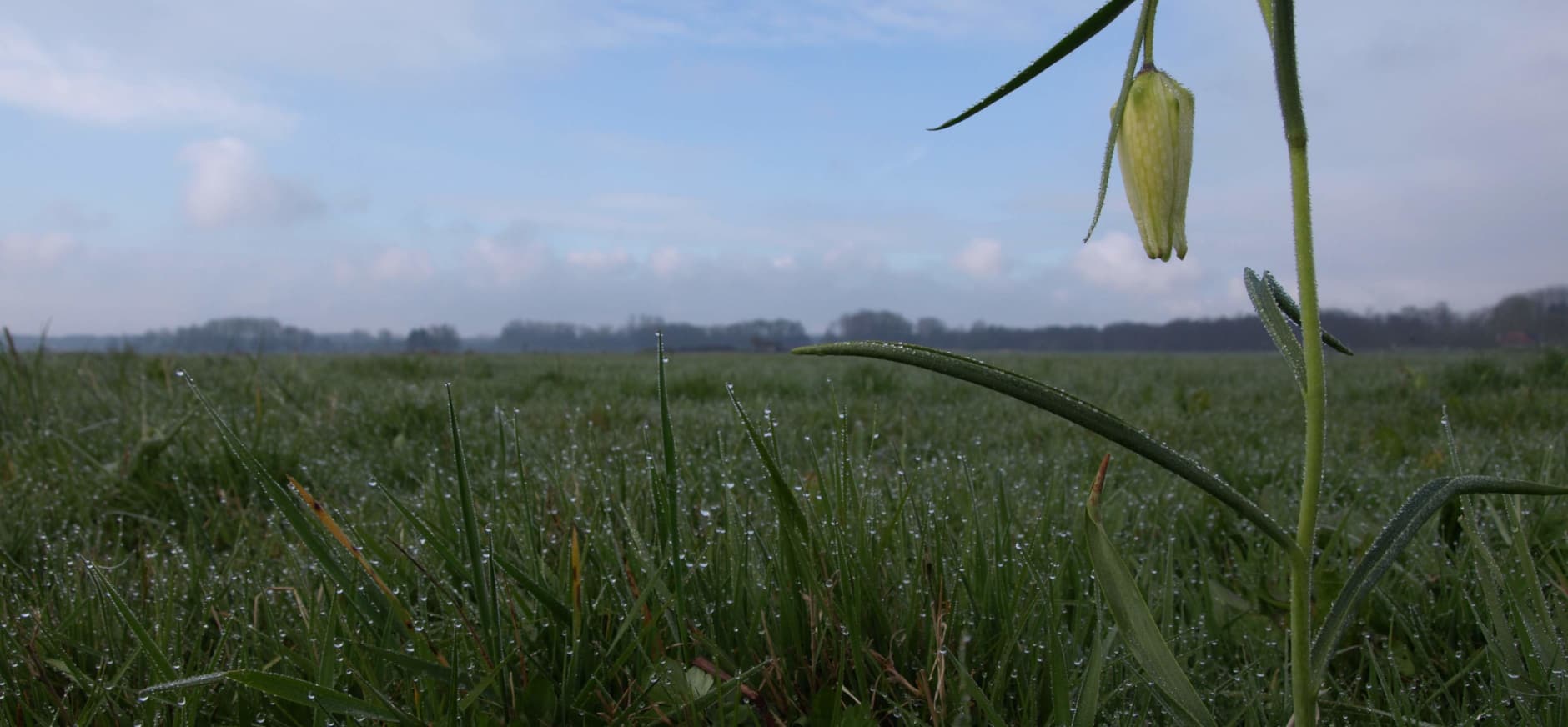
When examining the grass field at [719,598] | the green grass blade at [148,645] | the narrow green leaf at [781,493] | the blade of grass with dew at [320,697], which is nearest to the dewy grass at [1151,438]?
the grass field at [719,598]

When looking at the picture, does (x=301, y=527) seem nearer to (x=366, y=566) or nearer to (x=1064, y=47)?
(x=366, y=566)

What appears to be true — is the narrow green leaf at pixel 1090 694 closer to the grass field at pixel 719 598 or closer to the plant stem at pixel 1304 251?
the grass field at pixel 719 598

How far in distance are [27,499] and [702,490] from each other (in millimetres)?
1613

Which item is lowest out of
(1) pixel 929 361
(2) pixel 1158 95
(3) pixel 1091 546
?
(3) pixel 1091 546

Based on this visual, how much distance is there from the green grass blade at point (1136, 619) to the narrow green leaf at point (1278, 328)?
0.23 metres

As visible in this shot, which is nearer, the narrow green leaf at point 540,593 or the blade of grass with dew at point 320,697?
the blade of grass with dew at point 320,697

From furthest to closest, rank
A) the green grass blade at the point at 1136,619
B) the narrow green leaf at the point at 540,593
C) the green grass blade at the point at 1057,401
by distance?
the narrow green leaf at the point at 540,593, the green grass blade at the point at 1136,619, the green grass blade at the point at 1057,401

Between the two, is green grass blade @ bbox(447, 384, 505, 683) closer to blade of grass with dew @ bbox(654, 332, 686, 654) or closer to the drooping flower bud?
blade of grass with dew @ bbox(654, 332, 686, 654)

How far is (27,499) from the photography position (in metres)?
2.16

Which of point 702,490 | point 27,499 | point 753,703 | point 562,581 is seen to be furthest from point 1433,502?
point 27,499

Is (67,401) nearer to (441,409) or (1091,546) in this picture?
(441,409)

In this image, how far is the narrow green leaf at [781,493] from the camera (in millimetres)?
1052

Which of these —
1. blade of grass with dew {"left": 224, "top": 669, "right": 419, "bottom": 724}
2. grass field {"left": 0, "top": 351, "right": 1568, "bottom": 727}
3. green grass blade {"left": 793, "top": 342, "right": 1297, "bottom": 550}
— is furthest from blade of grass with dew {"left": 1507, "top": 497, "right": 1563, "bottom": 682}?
blade of grass with dew {"left": 224, "top": 669, "right": 419, "bottom": 724}

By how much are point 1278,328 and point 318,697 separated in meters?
1.08
